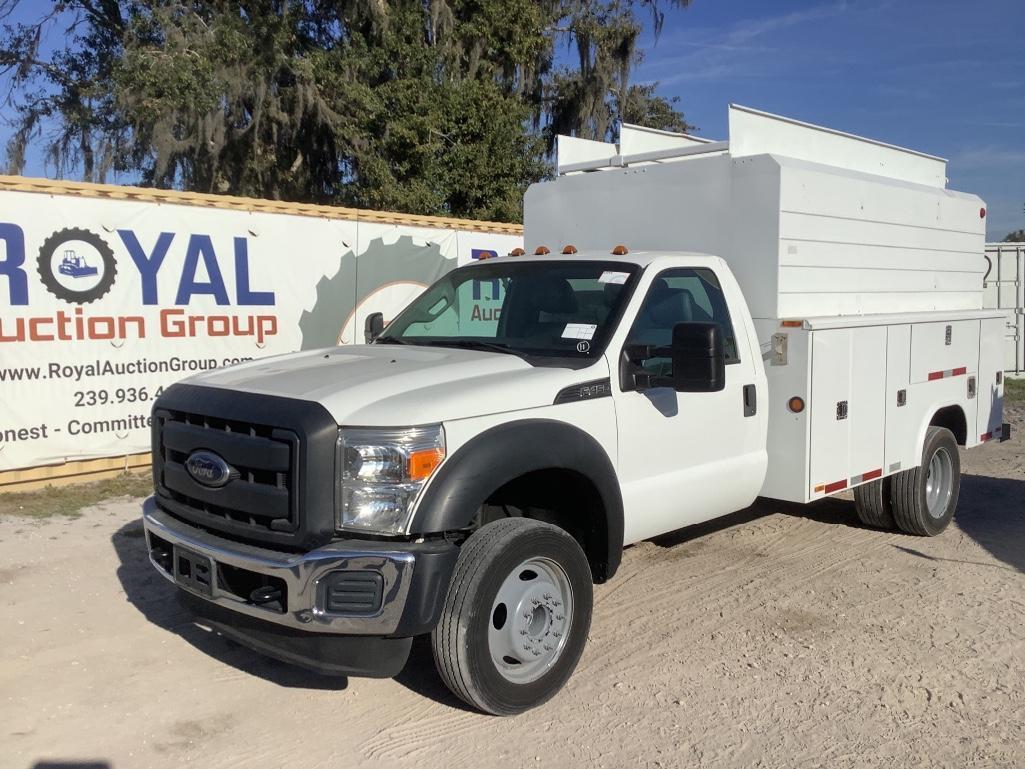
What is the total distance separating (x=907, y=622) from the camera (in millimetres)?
5059

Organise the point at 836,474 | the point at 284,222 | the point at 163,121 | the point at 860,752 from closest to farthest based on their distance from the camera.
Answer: the point at 860,752
the point at 836,474
the point at 284,222
the point at 163,121

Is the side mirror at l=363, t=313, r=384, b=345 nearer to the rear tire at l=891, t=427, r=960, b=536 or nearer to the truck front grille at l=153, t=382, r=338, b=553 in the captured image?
the truck front grille at l=153, t=382, r=338, b=553

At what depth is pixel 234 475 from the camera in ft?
12.3

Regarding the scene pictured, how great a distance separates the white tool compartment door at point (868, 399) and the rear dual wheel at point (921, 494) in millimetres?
571

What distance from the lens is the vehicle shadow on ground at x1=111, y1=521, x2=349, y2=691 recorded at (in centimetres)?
436

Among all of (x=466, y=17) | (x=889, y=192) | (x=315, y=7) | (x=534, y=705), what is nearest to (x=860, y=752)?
(x=534, y=705)

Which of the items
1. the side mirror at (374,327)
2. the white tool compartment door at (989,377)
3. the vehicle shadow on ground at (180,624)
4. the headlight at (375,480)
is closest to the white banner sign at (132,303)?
the vehicle shadow on ground at (180,624)

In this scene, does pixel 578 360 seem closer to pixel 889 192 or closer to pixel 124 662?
pixel 124 662

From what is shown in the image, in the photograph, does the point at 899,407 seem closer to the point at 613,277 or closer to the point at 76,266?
the point at 613,277

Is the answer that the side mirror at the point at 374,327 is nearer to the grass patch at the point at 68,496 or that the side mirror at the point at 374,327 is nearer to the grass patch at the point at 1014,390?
the grass patch at the point at 68,496

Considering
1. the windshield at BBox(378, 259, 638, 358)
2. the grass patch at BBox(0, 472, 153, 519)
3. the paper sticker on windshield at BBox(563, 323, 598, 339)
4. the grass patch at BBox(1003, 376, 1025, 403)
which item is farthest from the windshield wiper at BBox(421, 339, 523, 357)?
the grass patch at BBox(1003, 376, 1025, 403)

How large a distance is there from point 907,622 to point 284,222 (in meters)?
7.43

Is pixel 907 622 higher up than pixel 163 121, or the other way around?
pixel 163 121

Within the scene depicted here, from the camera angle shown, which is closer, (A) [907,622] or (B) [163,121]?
(A) [907,622]
